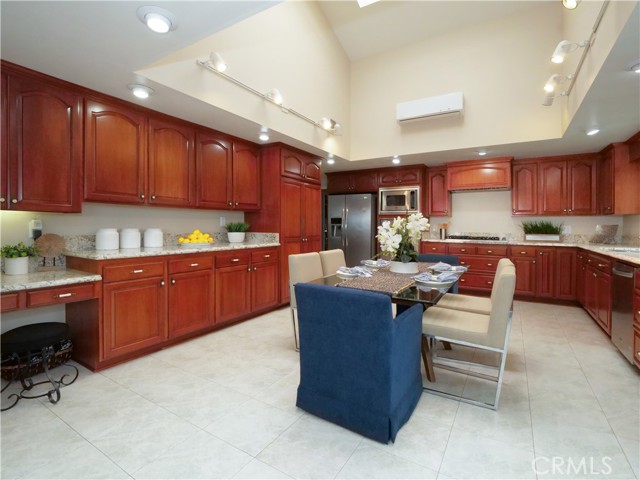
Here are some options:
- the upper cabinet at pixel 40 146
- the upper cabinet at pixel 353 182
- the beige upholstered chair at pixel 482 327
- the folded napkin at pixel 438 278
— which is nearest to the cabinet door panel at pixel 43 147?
the upper cabinet at pixel 40 146

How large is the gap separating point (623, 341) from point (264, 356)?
3.01m

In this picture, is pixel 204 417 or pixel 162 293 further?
pixel 162 293

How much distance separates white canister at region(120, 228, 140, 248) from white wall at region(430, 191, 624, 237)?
479 centimetres

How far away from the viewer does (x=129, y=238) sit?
9.50 ft

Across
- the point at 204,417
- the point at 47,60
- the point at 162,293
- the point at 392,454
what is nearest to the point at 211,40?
the point at 47,60

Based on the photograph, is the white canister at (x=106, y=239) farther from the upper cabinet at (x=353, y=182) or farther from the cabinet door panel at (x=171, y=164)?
the upper cabinet at (x=353, y=182)

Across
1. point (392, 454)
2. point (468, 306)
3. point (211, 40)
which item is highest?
point (211, 40)

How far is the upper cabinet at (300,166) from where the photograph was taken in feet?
13.9

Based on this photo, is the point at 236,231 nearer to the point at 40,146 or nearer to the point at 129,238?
the point at 129,238

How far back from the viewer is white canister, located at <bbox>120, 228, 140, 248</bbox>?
9.46 ft

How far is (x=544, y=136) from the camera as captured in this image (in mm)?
3867

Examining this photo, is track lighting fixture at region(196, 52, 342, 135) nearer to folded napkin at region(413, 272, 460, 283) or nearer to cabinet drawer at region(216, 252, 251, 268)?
cabinet drawer at region(216, 252, 251, 268)

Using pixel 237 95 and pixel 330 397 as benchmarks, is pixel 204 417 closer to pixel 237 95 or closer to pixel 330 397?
pixel 330 397

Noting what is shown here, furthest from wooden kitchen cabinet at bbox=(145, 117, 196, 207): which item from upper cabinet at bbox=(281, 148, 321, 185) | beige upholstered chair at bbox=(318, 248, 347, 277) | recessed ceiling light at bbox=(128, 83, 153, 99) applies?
beige upholstered chair at bbox=(318, 248, 347, 277)
